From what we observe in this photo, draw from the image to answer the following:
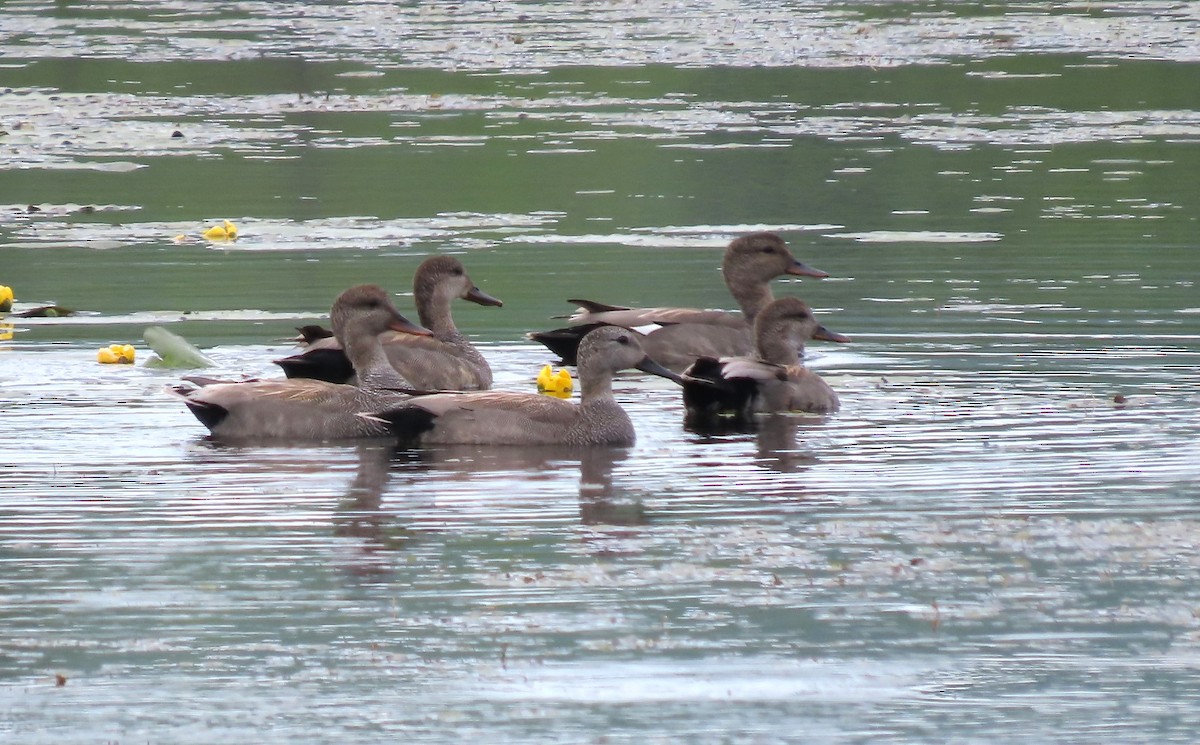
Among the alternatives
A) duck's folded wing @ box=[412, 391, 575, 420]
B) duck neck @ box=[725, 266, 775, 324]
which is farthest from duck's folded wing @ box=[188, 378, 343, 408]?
duck neck @ box=[725, 266, 775, 324]

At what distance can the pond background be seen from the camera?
723 centimetres

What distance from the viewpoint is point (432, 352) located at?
13.9 m

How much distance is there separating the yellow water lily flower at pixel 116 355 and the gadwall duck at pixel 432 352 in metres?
1.12

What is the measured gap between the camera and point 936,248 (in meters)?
18.8

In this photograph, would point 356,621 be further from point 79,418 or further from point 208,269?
point 208,269

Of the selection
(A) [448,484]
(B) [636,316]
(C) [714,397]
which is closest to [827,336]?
(B) [636,316]

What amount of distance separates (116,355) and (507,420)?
331cm

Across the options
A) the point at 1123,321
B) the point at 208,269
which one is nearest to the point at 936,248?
the point at 1123,321

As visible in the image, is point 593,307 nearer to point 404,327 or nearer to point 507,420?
point 404,327

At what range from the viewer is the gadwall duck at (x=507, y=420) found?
38.3ft

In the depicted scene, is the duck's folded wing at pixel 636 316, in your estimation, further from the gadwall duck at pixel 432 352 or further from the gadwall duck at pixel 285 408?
the gadwall duck at pixel 285 408

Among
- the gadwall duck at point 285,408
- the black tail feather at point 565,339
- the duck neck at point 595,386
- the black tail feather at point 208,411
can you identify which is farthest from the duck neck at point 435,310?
the black tail feather at point 208,411

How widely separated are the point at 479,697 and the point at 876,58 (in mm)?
29366

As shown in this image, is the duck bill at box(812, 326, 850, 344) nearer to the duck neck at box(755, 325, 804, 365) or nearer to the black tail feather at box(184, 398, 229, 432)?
the duck neck at box(755, 325, 804, 365)
